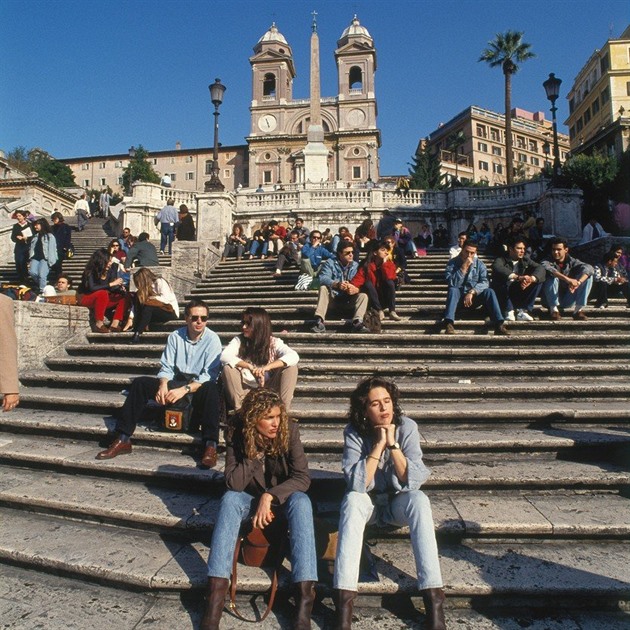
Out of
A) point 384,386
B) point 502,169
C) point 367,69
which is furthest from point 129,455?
point 502,169

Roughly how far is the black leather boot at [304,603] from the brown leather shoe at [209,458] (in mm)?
1552

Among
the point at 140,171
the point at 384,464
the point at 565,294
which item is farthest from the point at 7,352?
the point at 140,171

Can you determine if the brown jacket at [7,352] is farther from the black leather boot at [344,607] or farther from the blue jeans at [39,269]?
the blue jeans at [39,269]

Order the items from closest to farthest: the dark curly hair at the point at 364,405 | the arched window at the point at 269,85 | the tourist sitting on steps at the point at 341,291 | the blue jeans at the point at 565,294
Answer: the dark curly hair at the point at 364,405
the tourist sitting on steps at the point at 341,291
the blue jeans at the point at 565,294
the arched window at the point at 269,85

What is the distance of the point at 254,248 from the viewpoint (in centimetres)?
1323

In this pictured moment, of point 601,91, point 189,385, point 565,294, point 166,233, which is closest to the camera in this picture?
point 189,385

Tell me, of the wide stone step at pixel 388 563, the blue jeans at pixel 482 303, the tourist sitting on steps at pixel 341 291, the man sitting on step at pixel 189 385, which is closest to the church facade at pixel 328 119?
the tourist sitting on steps at pixel 341 291

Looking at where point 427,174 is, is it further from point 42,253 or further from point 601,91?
point 42,253

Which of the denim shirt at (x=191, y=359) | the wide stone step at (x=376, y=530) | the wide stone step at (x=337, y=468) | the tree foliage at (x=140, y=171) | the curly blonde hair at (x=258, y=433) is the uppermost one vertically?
the tree foliage at (x=140, y=171)

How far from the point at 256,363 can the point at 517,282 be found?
498 cm

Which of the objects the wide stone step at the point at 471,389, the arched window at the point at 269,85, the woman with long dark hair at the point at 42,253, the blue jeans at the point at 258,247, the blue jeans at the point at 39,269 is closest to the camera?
the wide stone step at the point at 471,389

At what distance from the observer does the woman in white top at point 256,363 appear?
4.37m

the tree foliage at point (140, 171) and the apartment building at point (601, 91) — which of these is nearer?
the apartment building at point (601, 91)

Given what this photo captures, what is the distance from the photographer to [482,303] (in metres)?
7.21
